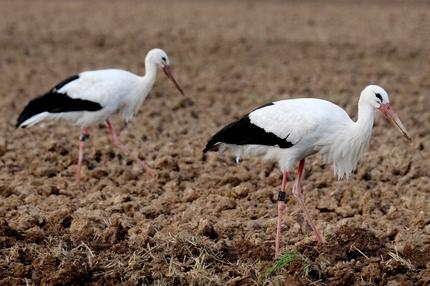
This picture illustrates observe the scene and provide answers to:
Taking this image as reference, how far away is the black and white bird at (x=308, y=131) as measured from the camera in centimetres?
634

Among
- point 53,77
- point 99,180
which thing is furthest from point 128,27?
point 99,180

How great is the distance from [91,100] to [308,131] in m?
3.24

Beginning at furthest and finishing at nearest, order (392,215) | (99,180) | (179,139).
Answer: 1. (179,139)
2. (99,180)
3. (392,215)

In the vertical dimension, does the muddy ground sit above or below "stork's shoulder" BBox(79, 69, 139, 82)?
below

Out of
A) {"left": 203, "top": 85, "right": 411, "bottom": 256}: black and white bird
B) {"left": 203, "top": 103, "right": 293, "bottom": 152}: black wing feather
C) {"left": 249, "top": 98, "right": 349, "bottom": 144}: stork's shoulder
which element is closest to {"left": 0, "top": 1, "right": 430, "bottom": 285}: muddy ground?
{"left": 203, "top": 85, "right": 411, "bottom": 256}: black and white bird

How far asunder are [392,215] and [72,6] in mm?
20091

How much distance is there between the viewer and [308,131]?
250 inches

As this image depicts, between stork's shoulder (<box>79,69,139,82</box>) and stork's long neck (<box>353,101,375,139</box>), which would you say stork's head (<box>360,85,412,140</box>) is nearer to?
stork's long neck (<box>353,101,375,139</box>)

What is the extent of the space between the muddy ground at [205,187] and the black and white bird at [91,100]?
414 millimetres

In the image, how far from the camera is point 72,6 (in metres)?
25.5

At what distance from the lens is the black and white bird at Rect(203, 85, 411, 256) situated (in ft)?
20.8

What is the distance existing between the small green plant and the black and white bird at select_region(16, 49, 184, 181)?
3.64 metres

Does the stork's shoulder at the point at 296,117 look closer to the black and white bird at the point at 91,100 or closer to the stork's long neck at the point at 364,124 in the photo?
the stork's long neck at the point at 364,124

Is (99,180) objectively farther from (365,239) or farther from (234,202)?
(365,239)
